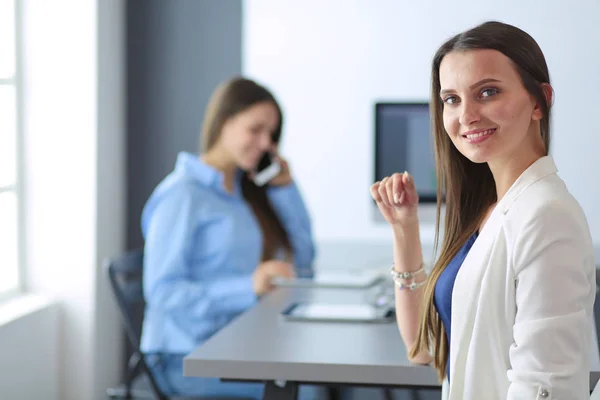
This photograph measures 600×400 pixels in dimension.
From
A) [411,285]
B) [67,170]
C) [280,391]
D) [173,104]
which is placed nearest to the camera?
[411,285]

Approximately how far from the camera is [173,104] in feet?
13.4

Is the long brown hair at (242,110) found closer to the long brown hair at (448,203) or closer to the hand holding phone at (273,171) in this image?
the hand holding phone at (273,171)

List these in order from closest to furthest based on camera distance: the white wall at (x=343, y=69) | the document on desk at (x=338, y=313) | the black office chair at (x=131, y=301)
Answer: the document on desk at (x=338, y=313) → the black office chair at (x=131, y=301) → the white wall at (x=343, y=69)

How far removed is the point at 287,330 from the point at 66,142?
72.7 inches

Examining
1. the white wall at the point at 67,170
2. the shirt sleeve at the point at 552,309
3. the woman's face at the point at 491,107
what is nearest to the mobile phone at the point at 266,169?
the white wall at the point at 67,170

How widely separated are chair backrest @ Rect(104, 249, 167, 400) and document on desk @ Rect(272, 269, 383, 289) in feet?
1.53

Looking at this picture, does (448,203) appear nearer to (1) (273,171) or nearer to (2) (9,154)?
(1) (273,171)

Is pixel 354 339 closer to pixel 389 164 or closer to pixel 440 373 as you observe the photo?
pixel 440 373

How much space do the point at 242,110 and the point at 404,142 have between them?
589 mm

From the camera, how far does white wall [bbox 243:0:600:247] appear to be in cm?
379

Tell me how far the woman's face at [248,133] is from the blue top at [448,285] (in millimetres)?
1531

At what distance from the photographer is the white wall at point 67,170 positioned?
11.7 ft

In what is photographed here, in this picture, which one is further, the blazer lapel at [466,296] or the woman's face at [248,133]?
the woman's face at [248,133]

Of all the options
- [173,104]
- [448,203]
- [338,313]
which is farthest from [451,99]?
[173,104]
